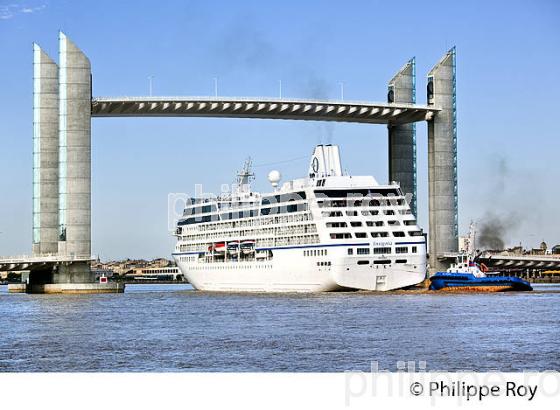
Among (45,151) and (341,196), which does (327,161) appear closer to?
(341,196)

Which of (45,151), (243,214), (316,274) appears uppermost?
(45,151)

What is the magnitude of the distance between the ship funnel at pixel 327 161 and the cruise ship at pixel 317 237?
0.05 m

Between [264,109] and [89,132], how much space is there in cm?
1292

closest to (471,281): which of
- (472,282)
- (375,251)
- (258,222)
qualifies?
(472,282)

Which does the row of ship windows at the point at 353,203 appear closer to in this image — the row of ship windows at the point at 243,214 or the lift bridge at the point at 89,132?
the row of ship windows at the point at 243,214

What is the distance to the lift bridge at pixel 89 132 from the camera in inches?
2527

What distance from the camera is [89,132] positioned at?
212 ft

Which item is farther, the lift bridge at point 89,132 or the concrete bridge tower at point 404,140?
the concrete bridge tower at point 404,140

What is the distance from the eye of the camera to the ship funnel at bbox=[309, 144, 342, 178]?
211ft

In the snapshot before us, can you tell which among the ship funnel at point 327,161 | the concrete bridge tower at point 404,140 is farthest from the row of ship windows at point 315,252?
the concrete bridge tower at point 404,140

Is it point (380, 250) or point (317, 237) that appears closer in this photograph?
point (380, 250)

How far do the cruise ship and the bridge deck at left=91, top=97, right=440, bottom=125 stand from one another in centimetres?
564
